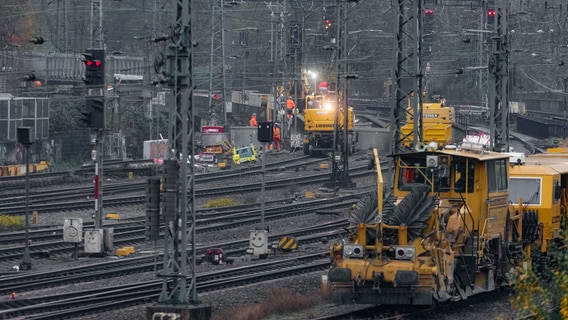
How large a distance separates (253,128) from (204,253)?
101 feet

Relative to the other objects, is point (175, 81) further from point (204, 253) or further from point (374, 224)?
point (204, 253)

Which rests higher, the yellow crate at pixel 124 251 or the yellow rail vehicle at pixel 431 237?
the yellow rail vehicle at pixel 431 237

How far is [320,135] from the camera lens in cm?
5950

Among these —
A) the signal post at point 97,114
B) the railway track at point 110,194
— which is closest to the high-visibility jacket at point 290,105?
the railway track at point 110,194

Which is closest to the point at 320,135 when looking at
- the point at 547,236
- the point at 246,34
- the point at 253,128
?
the point at 253,128

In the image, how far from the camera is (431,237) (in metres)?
19.2

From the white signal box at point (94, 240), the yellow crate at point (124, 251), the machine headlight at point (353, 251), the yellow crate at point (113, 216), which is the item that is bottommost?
the yellow crate at point (124, 251)

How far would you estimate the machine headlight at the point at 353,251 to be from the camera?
744 inches

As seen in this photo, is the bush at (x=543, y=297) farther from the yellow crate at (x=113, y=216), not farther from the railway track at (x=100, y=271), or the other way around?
the yellow crate at (x=113, y=216)

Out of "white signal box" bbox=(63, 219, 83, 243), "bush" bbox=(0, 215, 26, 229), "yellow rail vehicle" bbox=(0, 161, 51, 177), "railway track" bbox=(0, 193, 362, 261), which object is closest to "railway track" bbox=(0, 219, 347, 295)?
"white signal box" bbox=(63, 219, 83, 243)

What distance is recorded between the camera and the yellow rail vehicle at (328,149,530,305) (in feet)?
61.6

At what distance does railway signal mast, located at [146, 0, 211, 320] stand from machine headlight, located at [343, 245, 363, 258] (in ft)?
8.22

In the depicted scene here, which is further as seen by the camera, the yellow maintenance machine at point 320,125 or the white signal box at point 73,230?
the yellow maintenance machine at point 320,125

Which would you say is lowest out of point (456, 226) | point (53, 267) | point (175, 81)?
point (53, 267)
